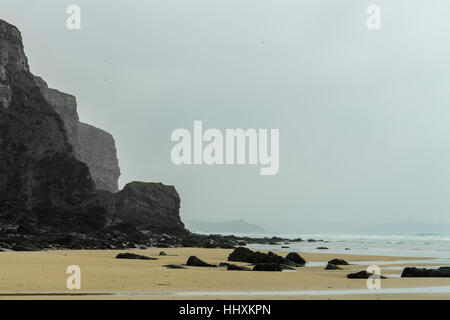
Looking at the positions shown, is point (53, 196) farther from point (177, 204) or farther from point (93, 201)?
point (177, 204)

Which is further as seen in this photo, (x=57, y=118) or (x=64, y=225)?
(x=57, y=118)

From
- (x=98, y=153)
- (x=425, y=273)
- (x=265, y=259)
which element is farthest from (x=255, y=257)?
(x=98, y=153)

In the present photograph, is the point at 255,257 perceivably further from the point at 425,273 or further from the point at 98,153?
the point at 98,153

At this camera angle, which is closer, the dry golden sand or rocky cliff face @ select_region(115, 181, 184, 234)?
the dry golden sand

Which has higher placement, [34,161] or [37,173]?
[34,161]

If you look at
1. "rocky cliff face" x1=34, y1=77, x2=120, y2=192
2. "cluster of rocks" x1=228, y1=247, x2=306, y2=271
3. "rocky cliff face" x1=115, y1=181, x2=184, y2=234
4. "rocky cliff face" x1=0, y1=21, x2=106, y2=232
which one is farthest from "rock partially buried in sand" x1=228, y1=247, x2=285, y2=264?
"rocky cliff face" x1=34, y1=77, x2=120, y2=192

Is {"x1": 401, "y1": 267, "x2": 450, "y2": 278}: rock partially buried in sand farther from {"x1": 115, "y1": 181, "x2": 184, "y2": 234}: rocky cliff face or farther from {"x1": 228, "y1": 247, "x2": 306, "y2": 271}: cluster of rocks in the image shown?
{"x1": 115, "y1": 181, "x2": 184, "y2": 234}: rocky cliff face

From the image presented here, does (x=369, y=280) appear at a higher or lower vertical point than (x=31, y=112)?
lower

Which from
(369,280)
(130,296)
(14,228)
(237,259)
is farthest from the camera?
(14,228)

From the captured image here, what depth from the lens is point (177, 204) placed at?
400ft

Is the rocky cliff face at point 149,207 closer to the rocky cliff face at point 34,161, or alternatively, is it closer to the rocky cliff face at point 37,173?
the rocky cliff face at point 37,173

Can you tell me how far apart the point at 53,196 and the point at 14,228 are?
45.3 ft
